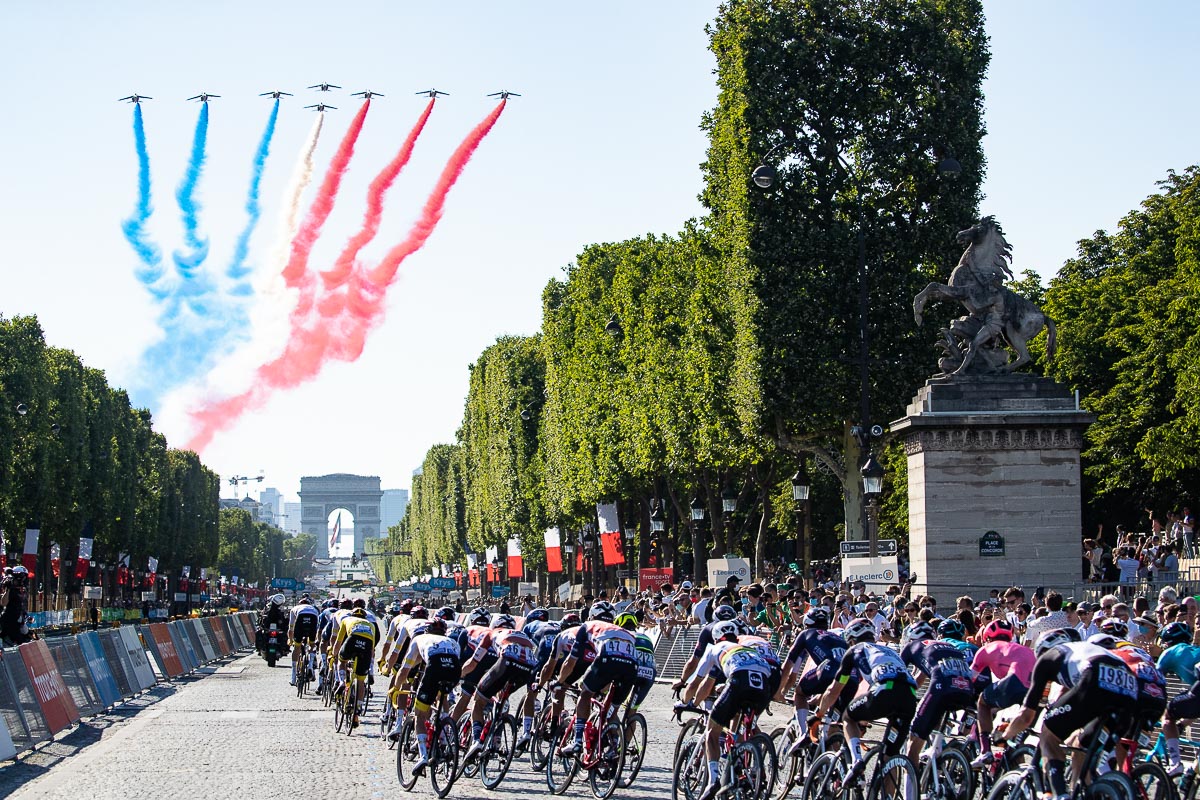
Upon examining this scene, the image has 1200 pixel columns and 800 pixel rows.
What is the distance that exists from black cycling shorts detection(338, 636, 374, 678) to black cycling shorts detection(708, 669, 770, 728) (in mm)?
10050

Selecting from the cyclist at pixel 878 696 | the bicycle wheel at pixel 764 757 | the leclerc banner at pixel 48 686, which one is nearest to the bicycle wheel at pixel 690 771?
the bicycle wheel at pixel 764 757

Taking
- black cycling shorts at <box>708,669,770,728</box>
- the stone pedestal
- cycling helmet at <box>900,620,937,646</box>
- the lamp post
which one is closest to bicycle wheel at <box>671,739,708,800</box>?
black cycling shorts at <box>708,669,770,728</box>

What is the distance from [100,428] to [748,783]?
75878 millimetres

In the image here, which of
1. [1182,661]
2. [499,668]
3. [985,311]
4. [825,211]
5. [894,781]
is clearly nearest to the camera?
[894,781]

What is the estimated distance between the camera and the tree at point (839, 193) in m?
41.1

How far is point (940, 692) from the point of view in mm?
14133

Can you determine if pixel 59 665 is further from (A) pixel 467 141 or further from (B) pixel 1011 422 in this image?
(A) pixel 467 141

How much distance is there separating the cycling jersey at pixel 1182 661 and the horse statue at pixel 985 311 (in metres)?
17.0

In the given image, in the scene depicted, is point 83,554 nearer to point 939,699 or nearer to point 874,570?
point 874,570

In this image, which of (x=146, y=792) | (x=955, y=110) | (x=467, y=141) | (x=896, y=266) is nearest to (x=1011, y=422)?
(x=896, y=266)

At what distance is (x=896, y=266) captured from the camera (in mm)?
41281

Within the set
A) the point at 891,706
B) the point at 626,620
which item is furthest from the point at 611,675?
the point at 891,706

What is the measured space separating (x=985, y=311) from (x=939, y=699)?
18.7 metres

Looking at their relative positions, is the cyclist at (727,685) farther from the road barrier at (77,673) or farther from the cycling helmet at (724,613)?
the road barrier at (77,673)
